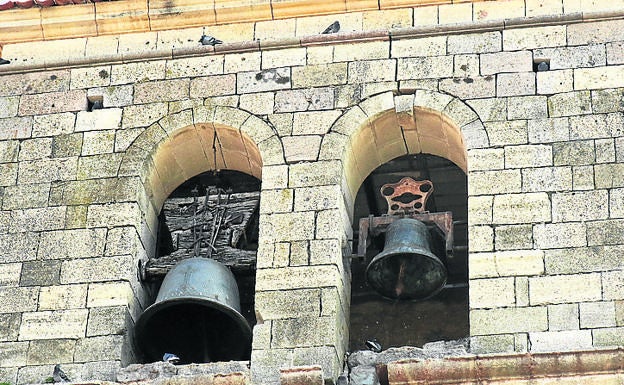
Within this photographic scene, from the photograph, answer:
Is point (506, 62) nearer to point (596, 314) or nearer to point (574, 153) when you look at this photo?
point (574, 153)

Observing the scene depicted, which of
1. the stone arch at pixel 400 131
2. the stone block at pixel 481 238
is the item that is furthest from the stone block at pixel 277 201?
the stone block at pixel 481 238

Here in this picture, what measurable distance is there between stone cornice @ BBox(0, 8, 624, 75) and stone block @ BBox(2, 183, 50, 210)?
1299mm

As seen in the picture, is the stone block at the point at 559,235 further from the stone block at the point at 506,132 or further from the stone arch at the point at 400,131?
the stone arch at the point at 400,131

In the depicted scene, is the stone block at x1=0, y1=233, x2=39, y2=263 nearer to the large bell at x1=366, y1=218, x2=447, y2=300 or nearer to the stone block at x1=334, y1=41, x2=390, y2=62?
the large bell at x1=366, y1=218, x2=447, y2=300

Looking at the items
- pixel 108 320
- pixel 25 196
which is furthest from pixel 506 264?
pixel 25 196

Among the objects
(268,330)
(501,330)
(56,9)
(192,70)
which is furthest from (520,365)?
(56,9)

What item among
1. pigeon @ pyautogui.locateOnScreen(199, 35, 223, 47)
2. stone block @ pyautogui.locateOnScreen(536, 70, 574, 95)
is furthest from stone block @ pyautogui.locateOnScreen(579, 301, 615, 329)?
pigeon @ pyautogui.locateOnScreen(199, 35, 223, 47)

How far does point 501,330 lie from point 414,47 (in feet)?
9.75

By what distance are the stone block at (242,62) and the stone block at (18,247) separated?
2.17m

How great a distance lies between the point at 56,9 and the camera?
17594 millimetres

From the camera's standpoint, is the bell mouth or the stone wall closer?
the stone wall

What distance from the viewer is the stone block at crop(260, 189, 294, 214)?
15844 mm

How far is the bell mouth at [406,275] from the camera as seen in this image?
626 inches

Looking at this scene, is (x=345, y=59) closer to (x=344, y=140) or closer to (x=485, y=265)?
(x=344, y=140)
